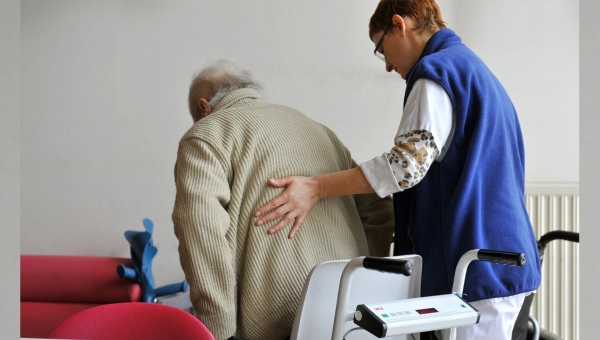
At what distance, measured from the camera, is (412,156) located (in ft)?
3.98

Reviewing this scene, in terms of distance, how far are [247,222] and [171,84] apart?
176cm

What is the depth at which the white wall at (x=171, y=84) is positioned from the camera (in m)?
2.82

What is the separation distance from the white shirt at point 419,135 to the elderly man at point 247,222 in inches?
8.0

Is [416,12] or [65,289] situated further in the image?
[65,289]

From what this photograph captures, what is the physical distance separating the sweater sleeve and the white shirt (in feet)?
1.11

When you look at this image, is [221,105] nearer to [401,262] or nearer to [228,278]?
[228,278]

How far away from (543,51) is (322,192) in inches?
74.8

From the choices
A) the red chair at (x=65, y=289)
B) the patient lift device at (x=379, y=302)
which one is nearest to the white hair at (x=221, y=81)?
the patient lift device at (x=379, y=302)

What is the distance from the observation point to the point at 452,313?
101 cm

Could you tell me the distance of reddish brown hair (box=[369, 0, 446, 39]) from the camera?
1.40m

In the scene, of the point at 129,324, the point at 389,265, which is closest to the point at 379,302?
the point at 389,265

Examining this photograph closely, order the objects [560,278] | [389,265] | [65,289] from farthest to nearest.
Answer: [560,278]
[65,289]
[389,265]

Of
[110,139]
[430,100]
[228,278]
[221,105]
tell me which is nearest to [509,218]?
[430,100]

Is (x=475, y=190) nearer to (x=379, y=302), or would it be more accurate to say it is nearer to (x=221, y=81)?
(x=379, y=302)
